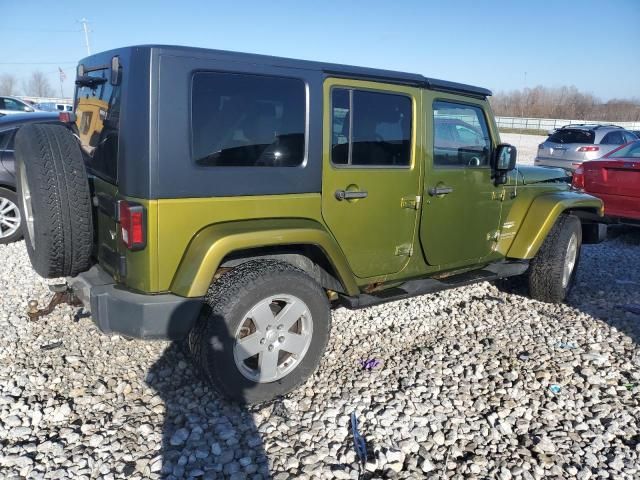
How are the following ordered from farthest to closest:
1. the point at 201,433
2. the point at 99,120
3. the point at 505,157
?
the point at 505,157
the point at 99,120
the point at 201,433

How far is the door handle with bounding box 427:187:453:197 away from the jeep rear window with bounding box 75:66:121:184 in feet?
6.91

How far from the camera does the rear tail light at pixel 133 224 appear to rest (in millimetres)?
2457

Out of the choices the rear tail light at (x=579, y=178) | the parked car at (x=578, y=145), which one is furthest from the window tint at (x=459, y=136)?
the parked car at (x=578, y=145)

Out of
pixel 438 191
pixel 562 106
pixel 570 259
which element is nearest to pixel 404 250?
pixel 438 191

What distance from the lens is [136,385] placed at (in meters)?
3.15

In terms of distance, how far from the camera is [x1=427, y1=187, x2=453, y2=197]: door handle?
3568 millimetres

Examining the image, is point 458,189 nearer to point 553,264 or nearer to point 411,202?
point 411,202

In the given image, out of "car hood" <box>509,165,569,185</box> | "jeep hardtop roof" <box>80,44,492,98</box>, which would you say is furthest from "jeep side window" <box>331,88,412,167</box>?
"car hood" <box>509,165,569,185</box>

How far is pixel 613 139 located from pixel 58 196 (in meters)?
14.2

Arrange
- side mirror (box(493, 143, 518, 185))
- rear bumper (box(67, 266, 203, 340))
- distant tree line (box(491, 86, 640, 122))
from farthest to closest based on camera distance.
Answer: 1. distant tree line (box(491, 86, 640, 122))
2. side mirror (box(493, 143, 518, 185))
3. rear bumper (box(67, 266, 203, 340))

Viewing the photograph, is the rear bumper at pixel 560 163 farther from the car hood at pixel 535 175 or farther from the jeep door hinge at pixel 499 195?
the jeep door hinge at pixel 499 195

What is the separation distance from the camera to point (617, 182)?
22.6ft

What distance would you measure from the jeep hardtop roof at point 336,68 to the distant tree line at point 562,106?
57.0m

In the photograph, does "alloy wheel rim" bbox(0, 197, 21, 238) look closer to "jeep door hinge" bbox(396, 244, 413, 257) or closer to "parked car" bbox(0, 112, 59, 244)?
"parked car" bbox(0, 112, 59, 244)
